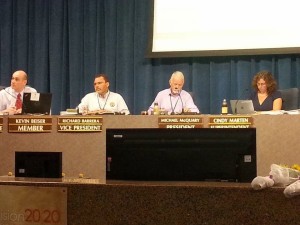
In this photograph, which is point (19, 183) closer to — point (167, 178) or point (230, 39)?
point (167, 178)

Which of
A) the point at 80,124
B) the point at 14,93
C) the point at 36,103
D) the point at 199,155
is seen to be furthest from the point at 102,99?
the point at 199,155

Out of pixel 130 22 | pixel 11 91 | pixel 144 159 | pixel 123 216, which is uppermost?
pixel 130 22

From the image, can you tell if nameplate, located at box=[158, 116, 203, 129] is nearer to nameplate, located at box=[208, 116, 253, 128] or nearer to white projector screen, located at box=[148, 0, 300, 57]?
nameplate, located at box=[208, 116, 253, 128]

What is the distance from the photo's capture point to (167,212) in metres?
1.44

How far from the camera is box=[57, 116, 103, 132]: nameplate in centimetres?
515

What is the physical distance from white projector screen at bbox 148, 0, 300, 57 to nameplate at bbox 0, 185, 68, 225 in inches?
242

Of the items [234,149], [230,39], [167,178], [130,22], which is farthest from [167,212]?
[130,22]

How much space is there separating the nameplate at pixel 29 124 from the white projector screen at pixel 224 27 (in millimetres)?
2901

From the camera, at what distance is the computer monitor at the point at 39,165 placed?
1814 mm

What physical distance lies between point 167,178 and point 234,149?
Result: 0.80ft

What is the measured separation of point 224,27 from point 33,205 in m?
6.29

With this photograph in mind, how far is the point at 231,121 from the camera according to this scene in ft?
16.5

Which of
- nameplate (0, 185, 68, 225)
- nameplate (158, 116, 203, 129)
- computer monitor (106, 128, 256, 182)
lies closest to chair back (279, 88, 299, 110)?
nameplate (158, 116, 203, 129)

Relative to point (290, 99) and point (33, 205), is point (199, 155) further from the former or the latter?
point (290, 99)
